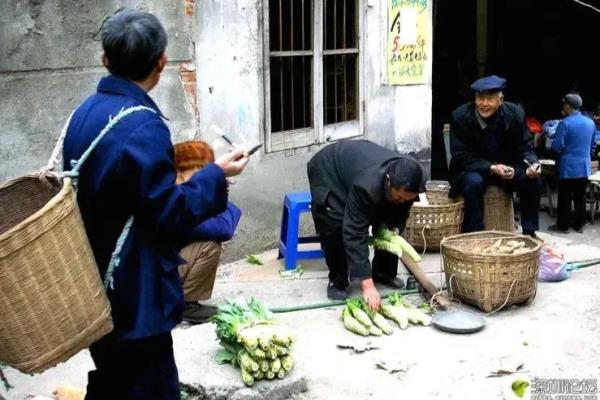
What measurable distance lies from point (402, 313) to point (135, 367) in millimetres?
2830

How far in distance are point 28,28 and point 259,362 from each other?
2755mm

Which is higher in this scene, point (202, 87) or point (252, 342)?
point (202, 87)

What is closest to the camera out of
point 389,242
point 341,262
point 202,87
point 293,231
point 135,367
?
point 135,367

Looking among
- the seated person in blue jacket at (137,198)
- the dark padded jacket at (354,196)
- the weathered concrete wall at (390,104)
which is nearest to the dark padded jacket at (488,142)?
the weathered concrete wall at (390,104)

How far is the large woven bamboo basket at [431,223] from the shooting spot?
661cm

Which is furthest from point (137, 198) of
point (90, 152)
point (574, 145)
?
point (574, 145)

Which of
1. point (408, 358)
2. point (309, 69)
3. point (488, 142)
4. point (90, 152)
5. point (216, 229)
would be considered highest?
point (309, 69)

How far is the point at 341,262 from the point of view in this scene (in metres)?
5.59

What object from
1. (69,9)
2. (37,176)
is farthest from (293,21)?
(37,176)

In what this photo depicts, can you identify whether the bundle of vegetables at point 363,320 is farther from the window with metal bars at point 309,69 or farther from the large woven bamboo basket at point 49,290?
the large woven bamboo basket at point 49,290

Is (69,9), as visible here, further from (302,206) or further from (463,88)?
(463,88)

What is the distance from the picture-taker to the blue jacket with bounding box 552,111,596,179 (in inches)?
332

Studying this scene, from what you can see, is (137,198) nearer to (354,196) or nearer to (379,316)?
(354,196)

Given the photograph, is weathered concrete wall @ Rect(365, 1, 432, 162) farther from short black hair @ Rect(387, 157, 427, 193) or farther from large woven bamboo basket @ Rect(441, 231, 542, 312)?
short black hair @ Rect(387, 157, 427, 193)
